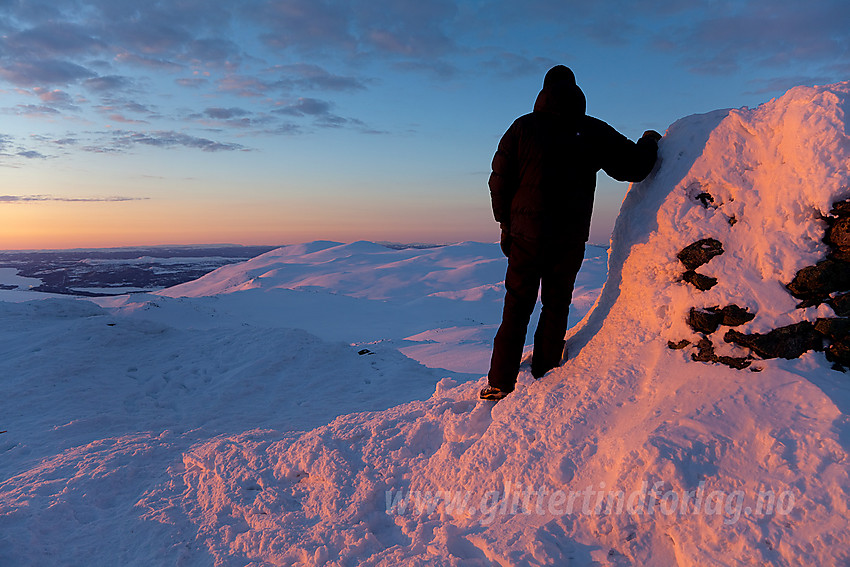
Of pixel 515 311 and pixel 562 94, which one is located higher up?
pixel 562 94

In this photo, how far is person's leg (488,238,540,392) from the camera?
3.30 meters

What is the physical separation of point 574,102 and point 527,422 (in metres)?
2.15

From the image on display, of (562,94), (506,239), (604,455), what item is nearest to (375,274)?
(506,239)

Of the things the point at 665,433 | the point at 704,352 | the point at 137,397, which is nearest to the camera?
the point at 665,433

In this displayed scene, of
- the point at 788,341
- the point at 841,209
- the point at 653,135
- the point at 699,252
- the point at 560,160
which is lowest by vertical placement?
the point at 788,341

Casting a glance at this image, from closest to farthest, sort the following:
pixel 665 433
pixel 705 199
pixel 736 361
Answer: pixel 665 433
pixel 736 361
pixel 705 199

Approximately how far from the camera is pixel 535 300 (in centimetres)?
340

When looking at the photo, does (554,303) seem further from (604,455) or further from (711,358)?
(604,455)

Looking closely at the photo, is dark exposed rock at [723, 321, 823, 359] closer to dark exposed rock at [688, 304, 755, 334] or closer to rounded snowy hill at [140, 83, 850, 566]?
rounded snowy hill at [140, 83, 850, 566]

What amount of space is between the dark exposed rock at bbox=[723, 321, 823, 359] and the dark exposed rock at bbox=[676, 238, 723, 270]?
1.80 ft

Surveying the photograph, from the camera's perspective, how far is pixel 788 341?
2.55 metres

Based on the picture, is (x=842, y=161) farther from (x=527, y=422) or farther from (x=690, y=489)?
(x=527, y=422)

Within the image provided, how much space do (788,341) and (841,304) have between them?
0.33 metres

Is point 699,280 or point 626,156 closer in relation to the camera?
point 699,280
